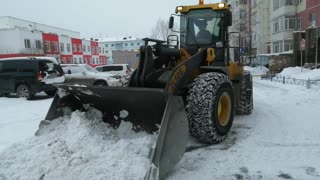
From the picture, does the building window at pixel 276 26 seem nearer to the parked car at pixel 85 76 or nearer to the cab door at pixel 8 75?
the parked car at pixel 85 76

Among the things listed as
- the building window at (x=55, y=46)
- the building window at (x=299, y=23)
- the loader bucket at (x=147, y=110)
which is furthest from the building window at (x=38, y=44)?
the loader bucket at (x=147, y=110)

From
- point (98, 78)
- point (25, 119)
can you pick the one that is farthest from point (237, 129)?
point (98, 78)

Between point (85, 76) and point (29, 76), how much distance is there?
294 cm

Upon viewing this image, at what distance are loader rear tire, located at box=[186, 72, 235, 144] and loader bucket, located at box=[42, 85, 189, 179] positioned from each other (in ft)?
2.21

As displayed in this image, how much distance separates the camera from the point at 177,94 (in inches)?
213

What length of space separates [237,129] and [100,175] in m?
3.81

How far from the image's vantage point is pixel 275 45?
1491 inches

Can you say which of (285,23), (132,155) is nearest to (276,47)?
(285,23)

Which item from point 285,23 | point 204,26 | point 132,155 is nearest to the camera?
point 132,155

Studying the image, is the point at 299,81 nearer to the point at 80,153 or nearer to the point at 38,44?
the point at 80,153

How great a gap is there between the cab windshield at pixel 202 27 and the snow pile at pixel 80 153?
2.88m

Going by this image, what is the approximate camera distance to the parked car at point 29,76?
14367 mm

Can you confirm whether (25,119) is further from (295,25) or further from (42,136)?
(295,25)

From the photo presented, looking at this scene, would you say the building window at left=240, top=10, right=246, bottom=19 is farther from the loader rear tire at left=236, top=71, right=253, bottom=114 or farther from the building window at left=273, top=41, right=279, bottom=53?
the loader rear tire at left=236, top=71, right=253, bottom=114
